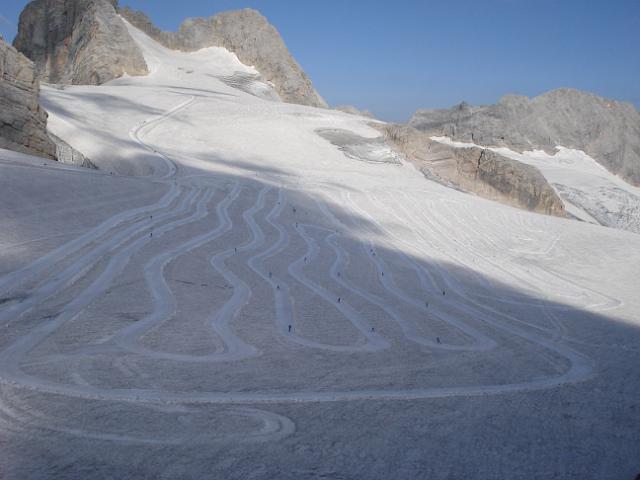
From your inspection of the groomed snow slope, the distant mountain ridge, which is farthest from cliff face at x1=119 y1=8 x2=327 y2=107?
the groomed snow slope

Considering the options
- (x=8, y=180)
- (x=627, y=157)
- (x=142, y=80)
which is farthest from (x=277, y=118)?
(x=627, y=157)

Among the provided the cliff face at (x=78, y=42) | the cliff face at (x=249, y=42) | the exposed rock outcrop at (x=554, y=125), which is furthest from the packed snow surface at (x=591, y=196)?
the cliff face at (x=78, y=42)

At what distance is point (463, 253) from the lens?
9461mm

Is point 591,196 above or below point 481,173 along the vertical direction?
above

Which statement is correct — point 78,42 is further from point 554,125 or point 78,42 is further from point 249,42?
point 554,125

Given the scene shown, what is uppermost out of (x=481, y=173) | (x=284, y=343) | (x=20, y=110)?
(x=481, y=173)

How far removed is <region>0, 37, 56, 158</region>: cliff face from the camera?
33.1ft

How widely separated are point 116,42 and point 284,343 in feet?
90.2

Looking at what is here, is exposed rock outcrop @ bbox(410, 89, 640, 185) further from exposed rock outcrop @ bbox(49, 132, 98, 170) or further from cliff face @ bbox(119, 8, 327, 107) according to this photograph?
exposed rock outcrop @ bbox(49, 132, 98, 170)

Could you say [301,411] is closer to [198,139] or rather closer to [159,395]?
[159,395]

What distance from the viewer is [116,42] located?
2739 centimetres

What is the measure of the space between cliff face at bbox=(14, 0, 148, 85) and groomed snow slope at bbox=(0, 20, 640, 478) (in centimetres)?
1963

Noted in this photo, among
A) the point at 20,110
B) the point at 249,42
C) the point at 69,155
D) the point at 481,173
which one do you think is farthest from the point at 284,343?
the point at 249,42

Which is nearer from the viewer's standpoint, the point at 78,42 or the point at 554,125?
the point at 78,42
